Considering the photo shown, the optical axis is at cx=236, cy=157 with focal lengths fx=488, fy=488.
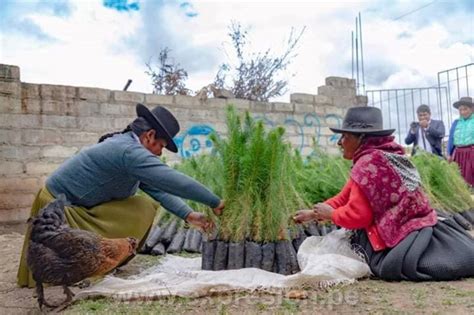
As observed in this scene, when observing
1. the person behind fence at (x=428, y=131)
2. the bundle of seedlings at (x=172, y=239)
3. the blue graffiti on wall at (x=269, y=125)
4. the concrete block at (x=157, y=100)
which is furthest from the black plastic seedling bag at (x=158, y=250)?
the person behind fence at (x=428, y=131)

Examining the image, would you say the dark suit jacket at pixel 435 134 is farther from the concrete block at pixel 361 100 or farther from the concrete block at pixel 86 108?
the concrete block at pixel 86 108

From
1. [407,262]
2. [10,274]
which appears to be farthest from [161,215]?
[407,262]

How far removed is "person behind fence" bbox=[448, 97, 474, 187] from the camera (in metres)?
7.40

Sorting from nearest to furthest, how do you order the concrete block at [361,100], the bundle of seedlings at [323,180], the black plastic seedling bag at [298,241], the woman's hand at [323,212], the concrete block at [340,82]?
the woman's hand at [323,212] → the black plastic seedling bag at [298,241] → the bundle of seedlings at [323,180] → the concrete block at [340,82] → the concrete block at [361,100]

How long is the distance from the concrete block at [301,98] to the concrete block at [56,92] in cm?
397

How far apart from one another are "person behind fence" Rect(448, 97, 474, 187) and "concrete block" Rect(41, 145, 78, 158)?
18.9 feet

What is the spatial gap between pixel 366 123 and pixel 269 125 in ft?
17.3

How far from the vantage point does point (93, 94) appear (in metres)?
7.06

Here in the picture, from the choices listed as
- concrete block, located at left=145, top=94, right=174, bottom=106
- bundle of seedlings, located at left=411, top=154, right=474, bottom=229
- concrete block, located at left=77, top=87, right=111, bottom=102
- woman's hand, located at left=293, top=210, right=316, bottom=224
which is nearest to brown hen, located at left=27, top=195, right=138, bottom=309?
woman's hand, located at left=293, top=210, right=316, bottom=224

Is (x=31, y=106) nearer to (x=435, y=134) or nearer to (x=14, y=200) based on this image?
(x=14, y=200)

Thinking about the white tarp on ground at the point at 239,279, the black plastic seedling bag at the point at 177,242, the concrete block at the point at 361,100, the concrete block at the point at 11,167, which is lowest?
the white tarp on ground at the point at 239,279

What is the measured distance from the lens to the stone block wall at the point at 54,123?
253 inches

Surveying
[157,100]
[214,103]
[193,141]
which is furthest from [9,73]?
[214,103]

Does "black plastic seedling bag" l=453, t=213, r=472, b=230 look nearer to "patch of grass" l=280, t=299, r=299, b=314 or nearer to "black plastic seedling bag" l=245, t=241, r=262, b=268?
"black plastic seedling bag" l=245, t=241, r=262, b=268
